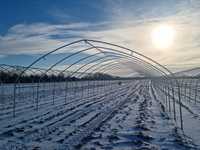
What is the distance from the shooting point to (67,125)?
30.9 feet

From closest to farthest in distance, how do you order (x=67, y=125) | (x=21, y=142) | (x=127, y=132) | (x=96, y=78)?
(x=21, y=142) < (x=127, y=132) < (x=67, y=125) < (x=96, y=78)

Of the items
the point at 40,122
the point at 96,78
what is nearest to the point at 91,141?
the point at 40,122

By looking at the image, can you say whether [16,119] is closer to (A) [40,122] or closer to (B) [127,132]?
(A) [40,122]

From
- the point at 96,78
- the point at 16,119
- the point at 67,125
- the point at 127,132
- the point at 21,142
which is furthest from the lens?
the point at 96,78

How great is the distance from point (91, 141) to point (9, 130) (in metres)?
2.75

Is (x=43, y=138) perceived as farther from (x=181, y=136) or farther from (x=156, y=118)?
(x=156, y=118)

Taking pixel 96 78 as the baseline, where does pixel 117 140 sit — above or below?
below

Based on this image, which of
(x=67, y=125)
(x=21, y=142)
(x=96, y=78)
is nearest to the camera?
(x=21, y=142)

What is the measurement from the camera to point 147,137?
7.50m

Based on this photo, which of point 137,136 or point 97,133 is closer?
point 137,136

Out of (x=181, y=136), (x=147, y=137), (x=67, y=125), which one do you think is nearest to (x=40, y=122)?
(x=67, y=125)

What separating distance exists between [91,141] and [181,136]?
92.0 inches

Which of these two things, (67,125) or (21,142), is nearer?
(21,142)

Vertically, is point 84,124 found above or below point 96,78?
below
